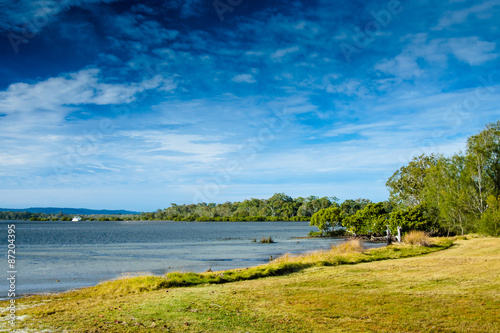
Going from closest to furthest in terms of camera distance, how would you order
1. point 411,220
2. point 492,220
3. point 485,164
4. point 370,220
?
point 492,220 < point 485,164 < point 411,220 < point 370,220

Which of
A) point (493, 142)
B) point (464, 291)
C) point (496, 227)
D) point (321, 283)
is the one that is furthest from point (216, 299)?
point (493, 142)

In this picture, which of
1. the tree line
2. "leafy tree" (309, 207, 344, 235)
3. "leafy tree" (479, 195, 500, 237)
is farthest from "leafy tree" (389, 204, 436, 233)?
"leafy tree" (309, 207, 344, 235)

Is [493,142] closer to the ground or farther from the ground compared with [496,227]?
farther from the ground

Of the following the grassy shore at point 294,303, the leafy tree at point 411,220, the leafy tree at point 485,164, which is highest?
the leafy tree at point 485,164

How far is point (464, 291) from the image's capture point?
14711 millimetres

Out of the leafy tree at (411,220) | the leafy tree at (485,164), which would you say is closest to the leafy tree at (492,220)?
the leafy tree at (485,164)

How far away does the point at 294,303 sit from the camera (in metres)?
13.7

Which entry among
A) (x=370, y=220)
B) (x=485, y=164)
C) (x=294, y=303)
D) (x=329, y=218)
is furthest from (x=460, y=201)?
(x=294, y=303)

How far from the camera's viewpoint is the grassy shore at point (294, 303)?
1062 cm

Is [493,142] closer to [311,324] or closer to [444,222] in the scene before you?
[444,222]

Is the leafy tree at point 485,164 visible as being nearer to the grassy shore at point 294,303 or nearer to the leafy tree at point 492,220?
the leafy tree at point 492,220

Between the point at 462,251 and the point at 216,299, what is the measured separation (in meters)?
24.9

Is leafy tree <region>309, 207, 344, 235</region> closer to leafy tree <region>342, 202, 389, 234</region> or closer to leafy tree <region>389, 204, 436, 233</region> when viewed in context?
leafy tree <region>342, 202, 389, 234</region>

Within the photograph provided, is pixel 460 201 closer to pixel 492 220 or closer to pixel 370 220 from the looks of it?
pixel 492 220
